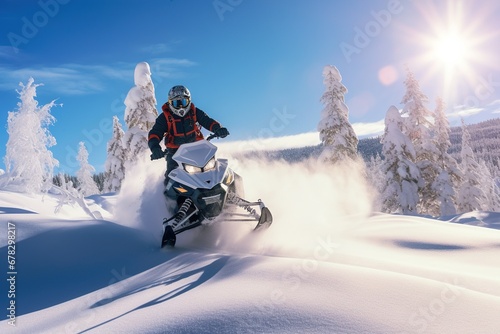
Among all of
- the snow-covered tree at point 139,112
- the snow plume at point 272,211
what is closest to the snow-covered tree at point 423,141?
the snow plume at point 272,211

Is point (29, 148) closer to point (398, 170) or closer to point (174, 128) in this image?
point (174, 128)

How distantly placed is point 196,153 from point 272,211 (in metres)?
3.30

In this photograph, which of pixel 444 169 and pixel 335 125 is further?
pixel 444 169

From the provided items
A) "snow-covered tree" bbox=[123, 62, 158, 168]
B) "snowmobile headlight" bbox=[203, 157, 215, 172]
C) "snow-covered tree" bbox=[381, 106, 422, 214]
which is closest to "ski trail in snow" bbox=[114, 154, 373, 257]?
"snowmobile headlight" bbox=[203, 157, 215, 172]

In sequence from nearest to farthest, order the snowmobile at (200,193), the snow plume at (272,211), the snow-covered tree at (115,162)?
1. the snowmobile at (200,193)
2. the snow plume at (272,211)
3. the snow-covered tree at (115,162)

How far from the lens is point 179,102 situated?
7531 mm

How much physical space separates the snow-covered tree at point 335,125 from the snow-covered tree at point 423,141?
4.56 metres

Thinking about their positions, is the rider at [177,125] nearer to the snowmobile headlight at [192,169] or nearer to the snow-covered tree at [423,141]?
the snowmobile headlight at [192,169]

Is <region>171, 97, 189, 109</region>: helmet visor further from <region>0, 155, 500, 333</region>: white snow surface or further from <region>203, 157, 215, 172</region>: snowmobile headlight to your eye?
<region>0, 155, 500, 333</region>: white snow surface

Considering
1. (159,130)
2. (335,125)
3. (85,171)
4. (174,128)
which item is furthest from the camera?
(85,171)

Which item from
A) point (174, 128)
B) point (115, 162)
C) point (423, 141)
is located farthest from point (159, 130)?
point (115, 162)

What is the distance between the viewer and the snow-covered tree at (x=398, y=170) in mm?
25359

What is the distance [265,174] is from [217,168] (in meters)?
5.55

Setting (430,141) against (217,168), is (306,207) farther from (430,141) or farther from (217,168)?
(430,141)
